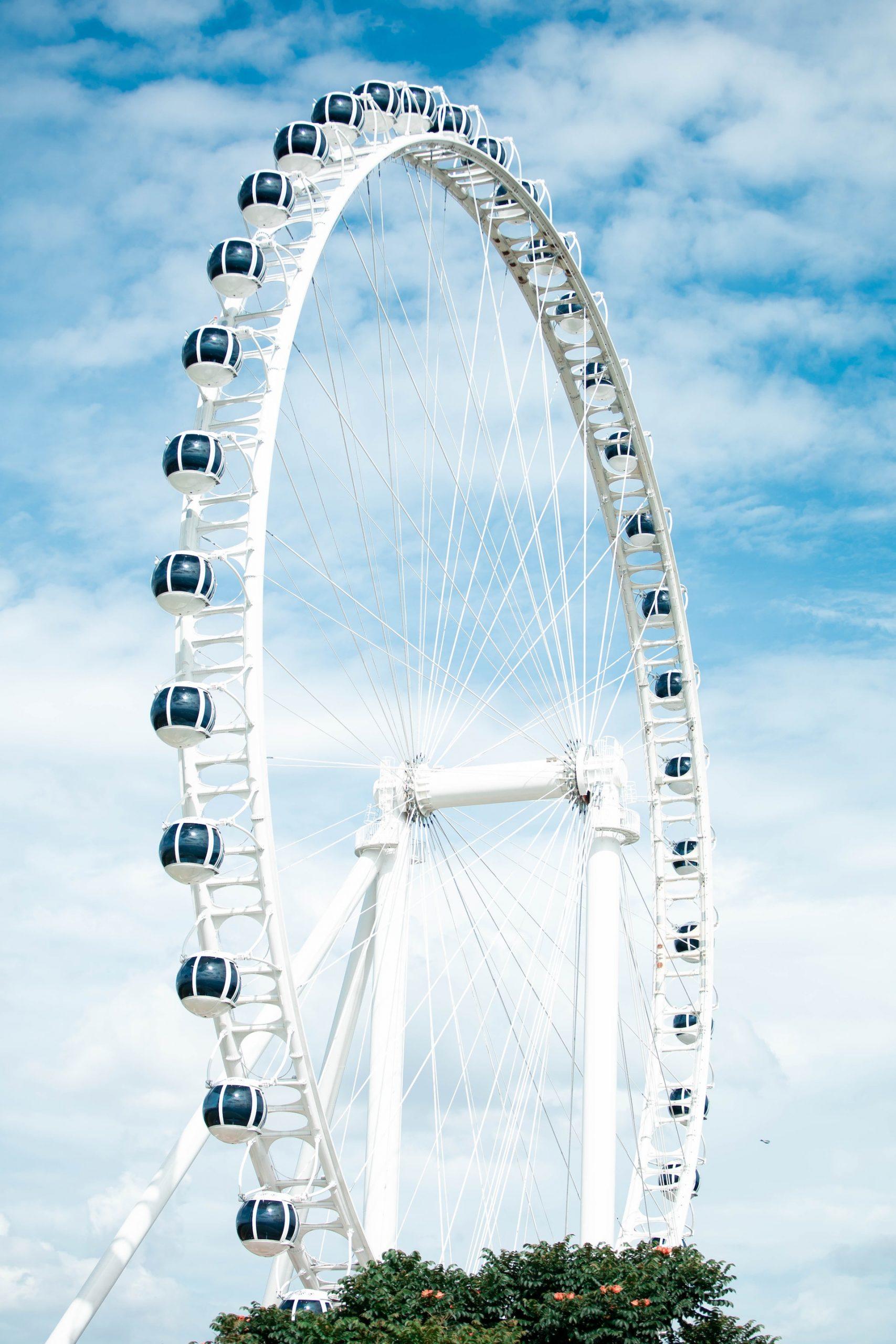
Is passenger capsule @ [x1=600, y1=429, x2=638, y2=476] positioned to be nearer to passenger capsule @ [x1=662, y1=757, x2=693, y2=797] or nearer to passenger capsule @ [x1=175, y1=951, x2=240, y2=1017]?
passenger capsule @ [x1=662, y1=757, x2=693, y2=797]

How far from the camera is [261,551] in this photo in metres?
26.9

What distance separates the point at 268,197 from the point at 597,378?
13084 millimetres

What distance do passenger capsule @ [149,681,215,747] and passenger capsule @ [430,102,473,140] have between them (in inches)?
561

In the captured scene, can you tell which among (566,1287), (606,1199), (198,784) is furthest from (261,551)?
(606,1199)

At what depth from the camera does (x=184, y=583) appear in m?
27.0

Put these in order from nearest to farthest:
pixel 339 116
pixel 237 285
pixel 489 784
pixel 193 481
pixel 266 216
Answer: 1. pixel 193 481
2. pixel 237 285
3. pixel 266 216
4. pixel 339 116
5. pixel 489 784

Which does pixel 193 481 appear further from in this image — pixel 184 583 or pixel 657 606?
pixel 657 606

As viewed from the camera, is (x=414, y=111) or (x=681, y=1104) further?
(x=681, y=1104)

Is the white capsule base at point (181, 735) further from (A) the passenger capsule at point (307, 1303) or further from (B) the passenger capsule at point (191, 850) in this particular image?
(A) the passenger capsule at point (307, 1303)

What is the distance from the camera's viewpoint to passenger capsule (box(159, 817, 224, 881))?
25.9 meters

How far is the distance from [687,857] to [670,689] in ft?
13.3

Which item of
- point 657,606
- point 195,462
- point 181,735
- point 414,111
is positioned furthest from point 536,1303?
point 414,111

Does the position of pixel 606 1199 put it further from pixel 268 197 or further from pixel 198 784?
pixel 268 197

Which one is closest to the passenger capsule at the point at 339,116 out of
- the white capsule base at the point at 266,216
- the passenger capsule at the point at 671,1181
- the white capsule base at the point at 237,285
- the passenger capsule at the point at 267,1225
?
the white capsule base at the point at 266,216
